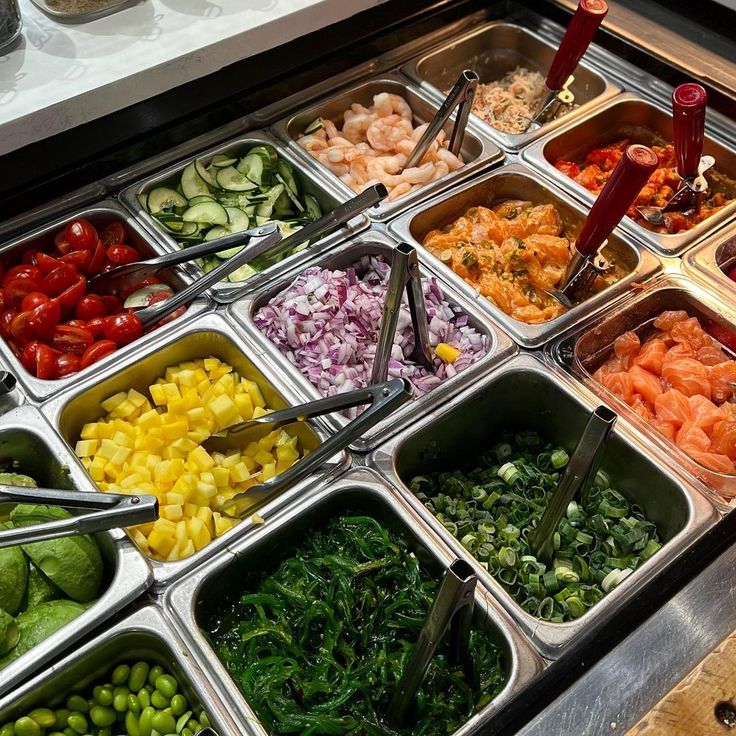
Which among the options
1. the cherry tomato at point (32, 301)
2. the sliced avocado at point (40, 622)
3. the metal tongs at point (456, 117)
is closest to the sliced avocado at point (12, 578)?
the sliced avocado at point (40, 622)

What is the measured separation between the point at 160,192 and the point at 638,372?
162cm

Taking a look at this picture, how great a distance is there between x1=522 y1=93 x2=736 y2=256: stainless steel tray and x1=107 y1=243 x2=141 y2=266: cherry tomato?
1396 mm

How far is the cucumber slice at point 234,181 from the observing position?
106 inches

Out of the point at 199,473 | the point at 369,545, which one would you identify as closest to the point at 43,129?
the point at 199,473

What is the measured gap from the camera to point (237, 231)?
8.58 feet

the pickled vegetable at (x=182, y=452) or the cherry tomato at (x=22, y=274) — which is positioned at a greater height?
the cherry tomato at (x=22, y=274)

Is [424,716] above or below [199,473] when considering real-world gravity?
below

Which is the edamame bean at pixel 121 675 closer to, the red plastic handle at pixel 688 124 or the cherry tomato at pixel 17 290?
the cherry tomato at pixel 17 290

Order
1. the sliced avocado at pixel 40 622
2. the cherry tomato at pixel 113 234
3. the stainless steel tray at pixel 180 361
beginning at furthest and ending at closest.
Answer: the cherry tomato at pixel 113 234, the stainless steel tray at pixel 180 361, the sliced avocado at pixel 40 622

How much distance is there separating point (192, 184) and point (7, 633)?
5.03ft

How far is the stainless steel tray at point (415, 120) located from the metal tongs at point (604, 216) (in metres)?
0.56

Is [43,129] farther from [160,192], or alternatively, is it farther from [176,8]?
[176,8]

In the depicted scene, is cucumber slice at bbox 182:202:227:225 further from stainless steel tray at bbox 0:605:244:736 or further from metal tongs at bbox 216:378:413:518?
stainless steel tray at bbox 0:605:244:736

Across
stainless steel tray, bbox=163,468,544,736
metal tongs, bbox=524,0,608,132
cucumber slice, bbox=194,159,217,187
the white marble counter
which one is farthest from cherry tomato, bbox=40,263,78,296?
metal tongs, bbox=524,0,608,132
